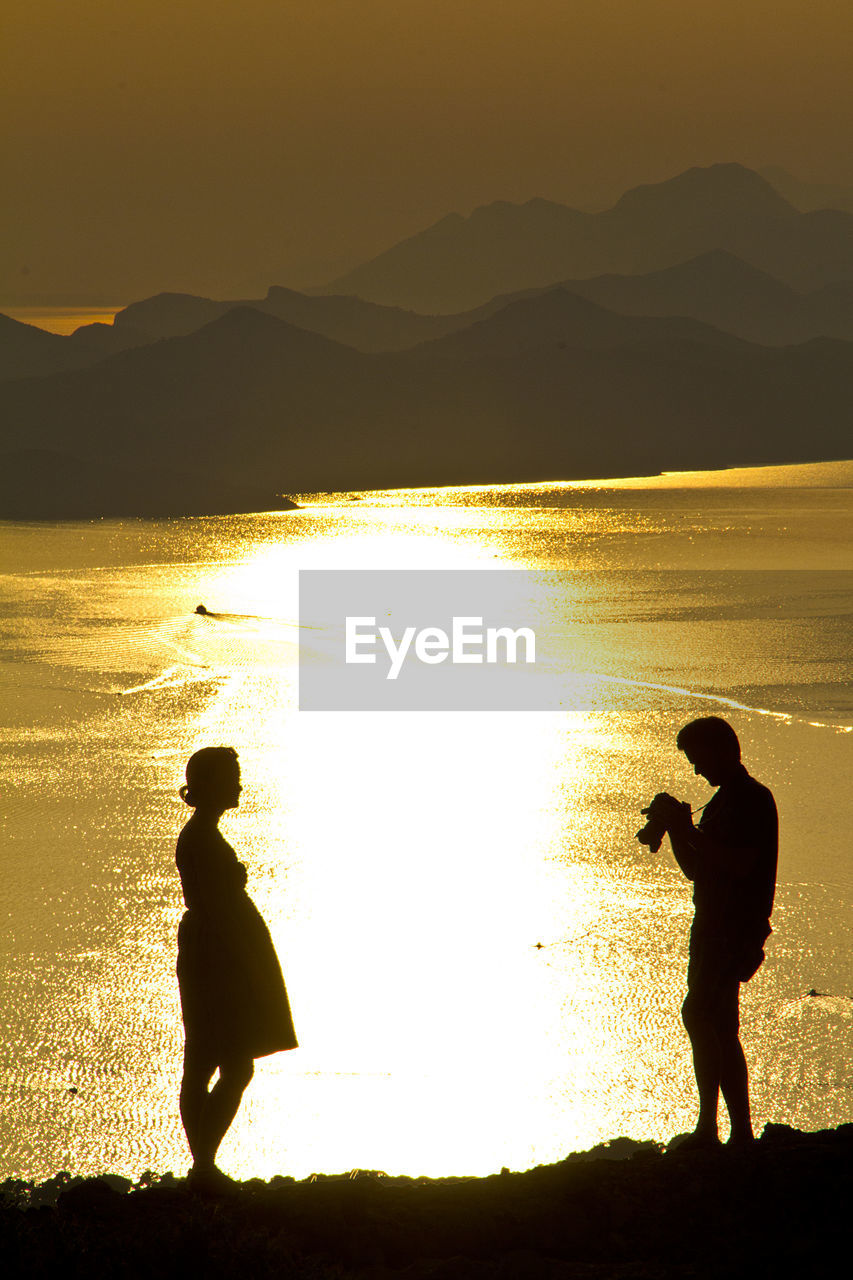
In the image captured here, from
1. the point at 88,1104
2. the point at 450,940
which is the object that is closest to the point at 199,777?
the point at 88,1104

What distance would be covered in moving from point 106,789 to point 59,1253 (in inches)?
330

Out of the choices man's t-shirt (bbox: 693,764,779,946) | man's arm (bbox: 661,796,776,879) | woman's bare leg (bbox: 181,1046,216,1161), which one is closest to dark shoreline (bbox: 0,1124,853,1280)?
woman's bare leg (bbox: 181,1046,216,1161)

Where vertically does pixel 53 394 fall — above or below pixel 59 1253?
above

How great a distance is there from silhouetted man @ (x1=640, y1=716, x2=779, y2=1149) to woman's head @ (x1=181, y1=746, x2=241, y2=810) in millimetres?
1131

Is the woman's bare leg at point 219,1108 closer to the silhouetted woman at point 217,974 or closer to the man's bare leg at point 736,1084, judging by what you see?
the silhouetted woman at point 217,974

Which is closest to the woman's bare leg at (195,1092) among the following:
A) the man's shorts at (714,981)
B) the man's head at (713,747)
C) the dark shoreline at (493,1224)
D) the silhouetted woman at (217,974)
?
the silhouetted woman at (217,974)

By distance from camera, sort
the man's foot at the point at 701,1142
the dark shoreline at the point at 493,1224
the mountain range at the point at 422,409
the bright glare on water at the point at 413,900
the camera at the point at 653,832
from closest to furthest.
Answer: the dark shoreline at the point at 493,1224 < the camera at the point at 653,832 < the man's foot at the point at 701,1142 < the bright glare on water at the point at 413,900 < the mountain range at the point at 422,409

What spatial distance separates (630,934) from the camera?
25.8 ft

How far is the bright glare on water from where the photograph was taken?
592 cm

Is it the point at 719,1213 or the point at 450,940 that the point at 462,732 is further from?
the point at 719,1213

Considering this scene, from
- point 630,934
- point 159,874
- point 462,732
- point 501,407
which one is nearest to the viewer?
point 630,934

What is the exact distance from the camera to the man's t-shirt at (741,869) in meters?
3.69

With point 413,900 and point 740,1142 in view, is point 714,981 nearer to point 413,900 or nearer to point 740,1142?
point 740,1142

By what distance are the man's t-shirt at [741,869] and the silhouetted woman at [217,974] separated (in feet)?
3.90
